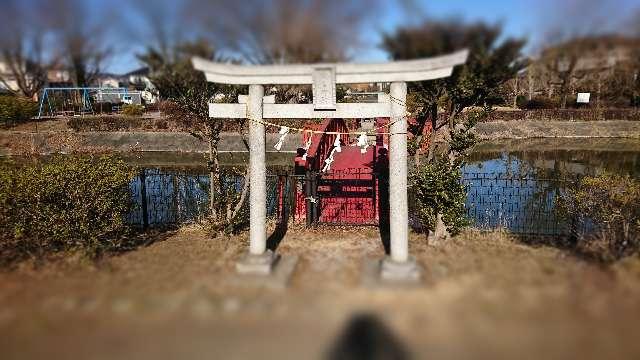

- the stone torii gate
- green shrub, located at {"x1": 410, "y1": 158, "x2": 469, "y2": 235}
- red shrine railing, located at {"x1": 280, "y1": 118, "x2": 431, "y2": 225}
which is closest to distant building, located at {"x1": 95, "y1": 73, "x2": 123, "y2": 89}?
the stone torii gate

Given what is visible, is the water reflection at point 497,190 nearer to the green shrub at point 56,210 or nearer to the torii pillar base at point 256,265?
the green shrub at point 56,210

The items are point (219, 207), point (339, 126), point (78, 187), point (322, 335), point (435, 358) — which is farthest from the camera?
point (339, 126)

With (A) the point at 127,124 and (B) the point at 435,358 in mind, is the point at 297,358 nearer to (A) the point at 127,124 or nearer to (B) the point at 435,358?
(B) the point at 435,358

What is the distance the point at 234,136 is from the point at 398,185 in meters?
23.9

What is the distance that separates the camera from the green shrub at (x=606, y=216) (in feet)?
21.9

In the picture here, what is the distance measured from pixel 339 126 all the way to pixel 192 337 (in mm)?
10951

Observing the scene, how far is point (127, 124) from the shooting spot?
30.5 m

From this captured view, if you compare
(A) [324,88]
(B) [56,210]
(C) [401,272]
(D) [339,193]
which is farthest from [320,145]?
(C) [401,272]

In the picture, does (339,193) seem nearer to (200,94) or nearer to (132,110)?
(200,94)

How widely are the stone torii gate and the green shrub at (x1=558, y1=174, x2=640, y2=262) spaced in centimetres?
288

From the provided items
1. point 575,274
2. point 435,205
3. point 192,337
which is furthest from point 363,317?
point 435,205

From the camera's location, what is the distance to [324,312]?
5031 mm

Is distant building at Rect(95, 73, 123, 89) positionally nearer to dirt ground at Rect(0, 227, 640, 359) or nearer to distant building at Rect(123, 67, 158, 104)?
distant building at Rect(123, 67, 158, 104)

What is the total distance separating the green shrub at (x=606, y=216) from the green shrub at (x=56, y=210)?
295 inches
